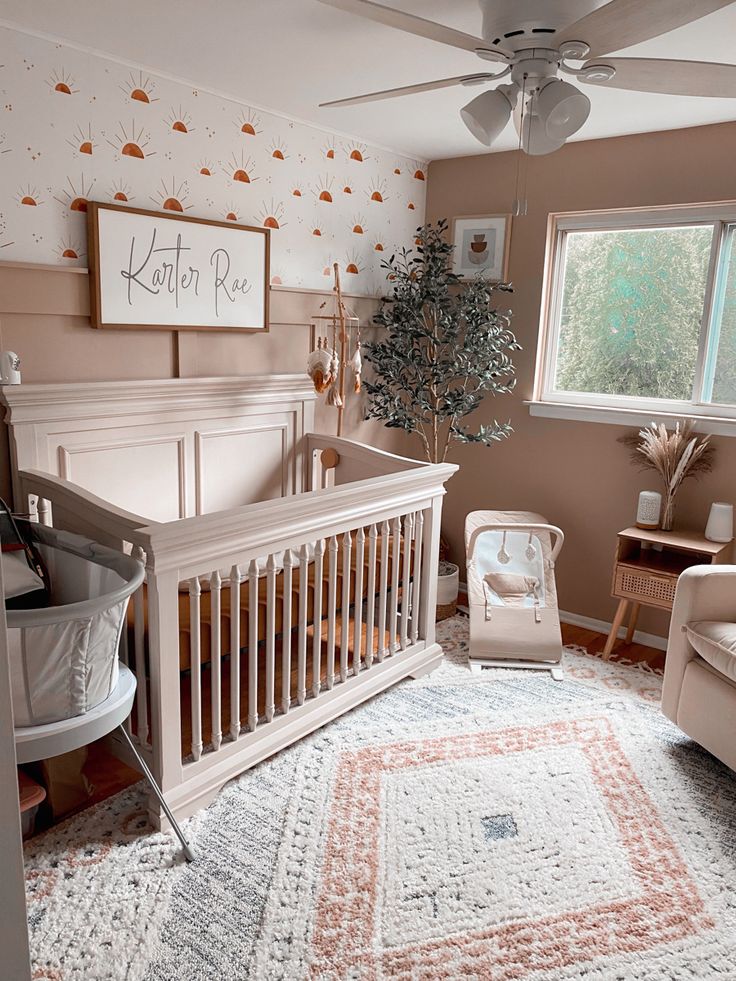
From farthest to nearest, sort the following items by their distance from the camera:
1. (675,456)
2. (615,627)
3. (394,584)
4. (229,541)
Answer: (615,627) < (675,456) < (394,584) < (229,541)

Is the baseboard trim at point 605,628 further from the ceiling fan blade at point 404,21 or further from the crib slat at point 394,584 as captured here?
the ceiling fan blade at point 404,21

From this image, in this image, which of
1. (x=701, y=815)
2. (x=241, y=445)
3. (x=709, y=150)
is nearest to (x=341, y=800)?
(x=701, y=815)

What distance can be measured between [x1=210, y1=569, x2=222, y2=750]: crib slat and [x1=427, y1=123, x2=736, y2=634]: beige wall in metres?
2.12

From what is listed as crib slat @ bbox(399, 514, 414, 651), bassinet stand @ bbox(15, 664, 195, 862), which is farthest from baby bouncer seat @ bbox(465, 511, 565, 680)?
bassinet stand @ bbox(15, 664, 195, 862)

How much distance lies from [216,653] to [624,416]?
7.35ft

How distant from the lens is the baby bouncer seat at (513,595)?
10.6ft

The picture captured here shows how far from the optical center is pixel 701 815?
228cm

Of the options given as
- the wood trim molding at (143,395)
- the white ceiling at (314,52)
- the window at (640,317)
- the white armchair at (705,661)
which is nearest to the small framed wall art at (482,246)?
the window at (640,317)

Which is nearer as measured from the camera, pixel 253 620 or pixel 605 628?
pixel 253 620

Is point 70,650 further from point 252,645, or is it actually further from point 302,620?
point 302,620

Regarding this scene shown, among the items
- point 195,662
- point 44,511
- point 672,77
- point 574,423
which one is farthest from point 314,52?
point 574,423

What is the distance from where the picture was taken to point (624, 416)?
3.49m

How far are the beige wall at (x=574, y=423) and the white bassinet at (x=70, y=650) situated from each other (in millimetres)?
2458

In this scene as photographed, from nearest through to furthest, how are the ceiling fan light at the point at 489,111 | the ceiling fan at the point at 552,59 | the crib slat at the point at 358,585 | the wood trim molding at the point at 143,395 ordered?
the ceiling fan at the point at 552,59
the ceiling fan light at the point at 489,111
the wood trim molding at the point at 143,395
the crib slat at the point at 358,585
